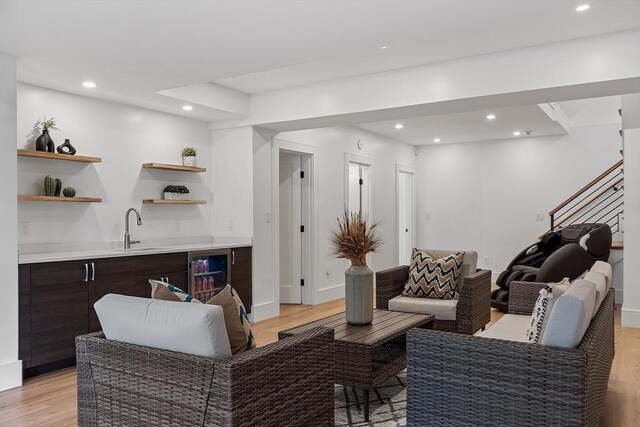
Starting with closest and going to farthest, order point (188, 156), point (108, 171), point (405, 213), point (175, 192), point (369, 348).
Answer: point (369, 348), point (108, 171), point (175, 192), point (188, 156), point (405, 213)

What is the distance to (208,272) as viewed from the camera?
17.1 feet

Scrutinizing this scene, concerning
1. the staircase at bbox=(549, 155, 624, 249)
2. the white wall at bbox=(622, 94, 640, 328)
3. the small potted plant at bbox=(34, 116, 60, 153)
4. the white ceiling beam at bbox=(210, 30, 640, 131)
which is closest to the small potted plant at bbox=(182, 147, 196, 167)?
the white ceiling beam at bbox=(210, 30, 640, 131)

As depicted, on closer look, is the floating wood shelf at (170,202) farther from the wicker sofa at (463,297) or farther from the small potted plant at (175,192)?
the wicker sofa at (463,297)

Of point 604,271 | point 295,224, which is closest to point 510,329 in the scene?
point 604,271

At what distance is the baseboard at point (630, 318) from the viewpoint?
17.2ft

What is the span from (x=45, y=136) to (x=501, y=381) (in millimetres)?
3906

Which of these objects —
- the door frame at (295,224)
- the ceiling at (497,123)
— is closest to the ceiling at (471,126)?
the ceiling at (497,123)

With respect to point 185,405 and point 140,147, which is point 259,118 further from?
point 185,405

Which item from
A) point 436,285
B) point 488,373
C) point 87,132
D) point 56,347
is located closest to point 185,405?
point 488,373

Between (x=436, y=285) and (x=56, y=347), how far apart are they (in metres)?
3.09

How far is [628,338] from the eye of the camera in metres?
4.75

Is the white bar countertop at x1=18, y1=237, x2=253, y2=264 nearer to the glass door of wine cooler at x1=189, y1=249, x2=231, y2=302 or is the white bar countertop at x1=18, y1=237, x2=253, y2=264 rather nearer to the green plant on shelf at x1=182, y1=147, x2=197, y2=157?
the glass door of wine cooler at x1=189, y1=249, x2=231, y2=302

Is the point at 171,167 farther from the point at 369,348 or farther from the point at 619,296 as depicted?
the point at 619,296

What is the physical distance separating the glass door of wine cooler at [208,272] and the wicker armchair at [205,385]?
2827 mm
